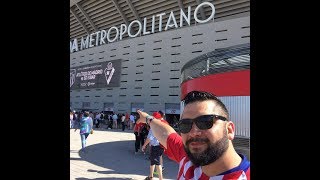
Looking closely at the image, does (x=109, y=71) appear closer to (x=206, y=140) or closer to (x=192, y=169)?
(x=192, y=169)

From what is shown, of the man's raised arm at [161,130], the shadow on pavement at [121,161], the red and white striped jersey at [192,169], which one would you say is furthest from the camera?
the shadow on pavement at [121,161]

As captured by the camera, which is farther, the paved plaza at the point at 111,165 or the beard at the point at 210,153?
the paved plaza at the point at 111,165

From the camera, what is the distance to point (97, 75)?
100ft

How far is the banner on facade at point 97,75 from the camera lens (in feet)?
93.0

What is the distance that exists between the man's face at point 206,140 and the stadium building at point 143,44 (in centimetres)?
1776

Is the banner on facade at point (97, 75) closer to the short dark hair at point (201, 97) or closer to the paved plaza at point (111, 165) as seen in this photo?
the paved plaza at point (111, 165)

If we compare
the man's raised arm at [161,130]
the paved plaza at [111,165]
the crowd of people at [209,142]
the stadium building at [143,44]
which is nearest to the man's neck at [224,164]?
the crowd of people at [209,142]

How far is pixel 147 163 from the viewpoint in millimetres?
7562

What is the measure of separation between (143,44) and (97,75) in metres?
7.23

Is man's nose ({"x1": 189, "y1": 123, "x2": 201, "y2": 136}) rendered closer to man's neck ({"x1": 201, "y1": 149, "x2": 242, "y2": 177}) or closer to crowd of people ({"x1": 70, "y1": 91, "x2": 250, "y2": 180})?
crowd of people ({"x1": 70, "y1": 91, "x2": 250, "y2": 180})

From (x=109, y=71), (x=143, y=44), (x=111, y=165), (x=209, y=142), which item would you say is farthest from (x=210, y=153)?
(x=109, y=71)
